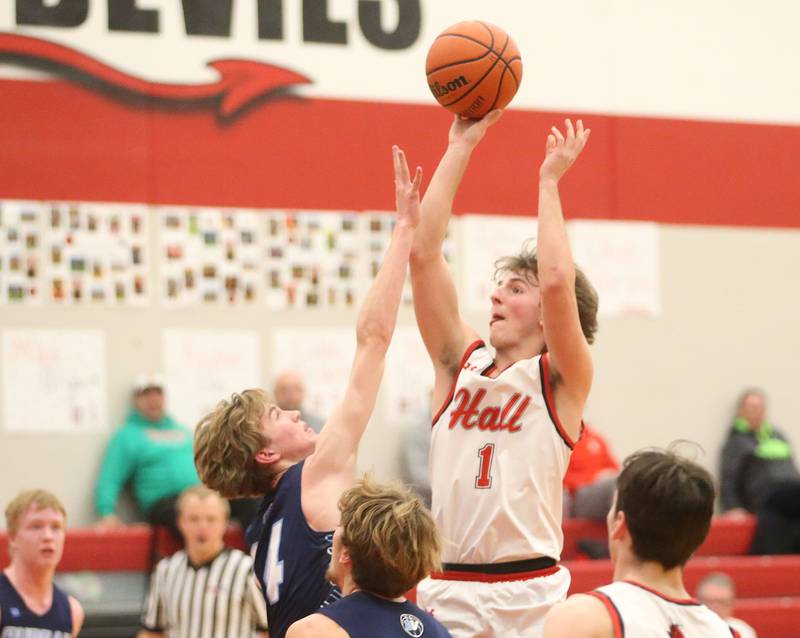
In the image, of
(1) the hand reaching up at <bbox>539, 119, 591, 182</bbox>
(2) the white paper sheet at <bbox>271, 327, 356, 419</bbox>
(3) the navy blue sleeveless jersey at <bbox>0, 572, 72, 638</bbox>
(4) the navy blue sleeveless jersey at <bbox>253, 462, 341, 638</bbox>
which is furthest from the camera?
(2) the white paper sheet at <bbox>271, 327, 356, 419</bbox>

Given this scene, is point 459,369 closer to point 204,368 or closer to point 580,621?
point 580,621

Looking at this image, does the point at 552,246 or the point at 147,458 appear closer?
the point at 552,246

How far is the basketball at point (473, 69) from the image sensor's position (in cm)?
474

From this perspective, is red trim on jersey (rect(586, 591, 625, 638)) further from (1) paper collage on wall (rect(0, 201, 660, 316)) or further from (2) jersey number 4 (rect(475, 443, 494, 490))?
(1) paper collage on wall (rect(0, 201, 660, 316))

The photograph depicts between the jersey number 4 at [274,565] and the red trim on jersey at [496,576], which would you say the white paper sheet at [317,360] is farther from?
the jersey number 4 at [274,565]

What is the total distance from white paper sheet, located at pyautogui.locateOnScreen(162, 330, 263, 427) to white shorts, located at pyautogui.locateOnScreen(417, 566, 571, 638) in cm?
570

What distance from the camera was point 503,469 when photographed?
14.1 feet

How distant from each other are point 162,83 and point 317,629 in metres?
7.46

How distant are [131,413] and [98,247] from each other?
1.28 m

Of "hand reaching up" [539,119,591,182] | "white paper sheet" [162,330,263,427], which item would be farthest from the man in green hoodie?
"hand reaching up" [539,119,591,182]

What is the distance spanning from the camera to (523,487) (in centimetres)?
429

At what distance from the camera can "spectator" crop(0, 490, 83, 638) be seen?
6.28 metres

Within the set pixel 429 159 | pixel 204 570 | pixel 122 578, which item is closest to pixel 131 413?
pixel 122 578

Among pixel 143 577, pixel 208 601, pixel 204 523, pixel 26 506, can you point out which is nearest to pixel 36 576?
pixel 26 506
